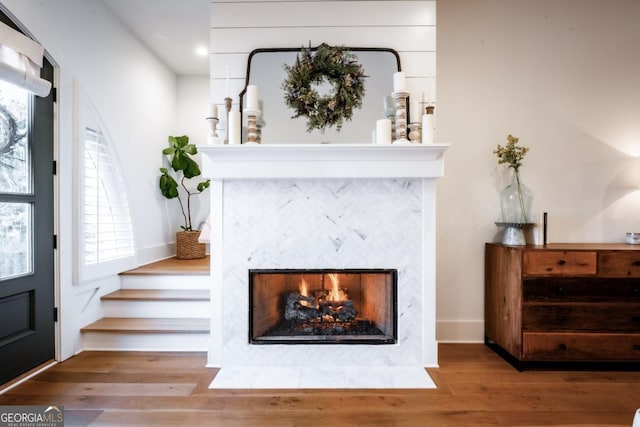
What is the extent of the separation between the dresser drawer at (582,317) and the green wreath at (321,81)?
1.87 metres

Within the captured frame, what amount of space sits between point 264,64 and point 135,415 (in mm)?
2334

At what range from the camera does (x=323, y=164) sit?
7.72ft

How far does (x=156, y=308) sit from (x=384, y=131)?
2.35 meters

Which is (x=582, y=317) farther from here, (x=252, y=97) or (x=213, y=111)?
(x=213, y=111)

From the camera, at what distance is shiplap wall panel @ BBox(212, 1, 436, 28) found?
98.7 inches

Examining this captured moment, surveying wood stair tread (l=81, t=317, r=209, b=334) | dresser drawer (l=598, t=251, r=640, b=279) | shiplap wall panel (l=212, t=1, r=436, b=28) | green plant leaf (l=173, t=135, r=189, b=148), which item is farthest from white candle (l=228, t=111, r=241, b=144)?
dresser drawer (l=598, t=251, r=640, b=279)

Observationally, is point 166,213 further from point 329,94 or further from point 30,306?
point 329,94

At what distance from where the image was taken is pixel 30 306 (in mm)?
2318

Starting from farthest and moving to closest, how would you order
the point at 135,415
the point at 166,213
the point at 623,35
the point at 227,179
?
the point at 166,213 → the point at 623,35 → the point at 227,179 → the point at 135,415

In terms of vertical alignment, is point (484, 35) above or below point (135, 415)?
above

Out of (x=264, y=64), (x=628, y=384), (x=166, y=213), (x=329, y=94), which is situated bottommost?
(x=628, y=384)

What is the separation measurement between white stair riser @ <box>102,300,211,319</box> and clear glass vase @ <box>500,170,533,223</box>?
2592 mm

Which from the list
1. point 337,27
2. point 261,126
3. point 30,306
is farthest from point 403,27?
point 30,306

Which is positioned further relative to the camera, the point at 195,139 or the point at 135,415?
the point at 195,139
